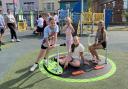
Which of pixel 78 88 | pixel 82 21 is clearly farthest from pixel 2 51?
pixel 82 21

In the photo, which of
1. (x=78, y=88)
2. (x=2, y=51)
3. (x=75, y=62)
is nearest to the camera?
(x=78, y=88)

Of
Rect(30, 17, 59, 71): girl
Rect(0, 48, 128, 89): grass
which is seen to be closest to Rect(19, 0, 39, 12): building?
Rect(0, 48, 128, 89): grass

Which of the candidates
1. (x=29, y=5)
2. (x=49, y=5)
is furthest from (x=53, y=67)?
(x=49, y=5)

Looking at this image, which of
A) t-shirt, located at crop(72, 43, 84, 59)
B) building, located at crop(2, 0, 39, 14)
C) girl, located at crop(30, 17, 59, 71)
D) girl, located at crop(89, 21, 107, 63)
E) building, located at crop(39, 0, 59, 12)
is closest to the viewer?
girl, located at crop(30, 17, 59, 71)

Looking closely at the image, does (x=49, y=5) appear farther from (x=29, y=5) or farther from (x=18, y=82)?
(x=18, y=82)

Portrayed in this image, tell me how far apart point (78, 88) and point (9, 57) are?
453cm

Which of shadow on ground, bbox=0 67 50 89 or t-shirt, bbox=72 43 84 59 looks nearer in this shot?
shadow on ground, bbox=0 67 50 89

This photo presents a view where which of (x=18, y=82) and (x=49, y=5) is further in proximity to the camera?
(x=49, y=5)

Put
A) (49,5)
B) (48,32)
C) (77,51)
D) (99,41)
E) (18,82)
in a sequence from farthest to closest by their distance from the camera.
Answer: (49,5)
(99,41)
(77,51)
(48,32)
(18,82)

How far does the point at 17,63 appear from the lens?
946cm

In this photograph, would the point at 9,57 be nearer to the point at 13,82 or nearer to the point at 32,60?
the point at 32,60

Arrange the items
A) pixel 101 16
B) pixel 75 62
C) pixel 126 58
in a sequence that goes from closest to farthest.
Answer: pixel 75 62 → pixel 126 58 → pixel 101 16

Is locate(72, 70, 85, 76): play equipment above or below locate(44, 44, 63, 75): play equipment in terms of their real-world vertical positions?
below

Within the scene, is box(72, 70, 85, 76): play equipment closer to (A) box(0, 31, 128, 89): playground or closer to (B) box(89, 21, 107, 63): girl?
(A) box(0, 31, 128, 89): playground
